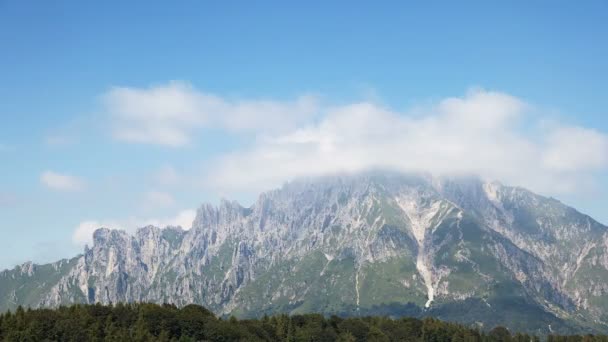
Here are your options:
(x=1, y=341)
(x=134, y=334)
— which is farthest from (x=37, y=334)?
(x=134, y=334)

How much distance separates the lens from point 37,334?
197125mm

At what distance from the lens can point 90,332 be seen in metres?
198

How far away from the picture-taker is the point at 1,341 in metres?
189

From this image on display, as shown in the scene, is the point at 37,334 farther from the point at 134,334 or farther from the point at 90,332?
the point at 134,334

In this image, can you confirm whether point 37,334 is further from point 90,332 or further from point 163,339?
point 163,339

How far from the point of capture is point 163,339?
193375 mm

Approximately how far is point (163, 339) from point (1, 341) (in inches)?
1814

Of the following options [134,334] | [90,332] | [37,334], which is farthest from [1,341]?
[134,334]

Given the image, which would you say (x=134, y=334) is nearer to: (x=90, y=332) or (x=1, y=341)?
(x=90, y=332)

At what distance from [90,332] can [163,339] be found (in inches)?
940

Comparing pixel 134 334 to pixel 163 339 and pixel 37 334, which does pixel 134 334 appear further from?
pixel 37 334

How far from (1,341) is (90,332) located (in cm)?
2457

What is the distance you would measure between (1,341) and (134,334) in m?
37.3

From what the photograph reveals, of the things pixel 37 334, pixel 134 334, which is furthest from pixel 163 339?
pixel 37 334
